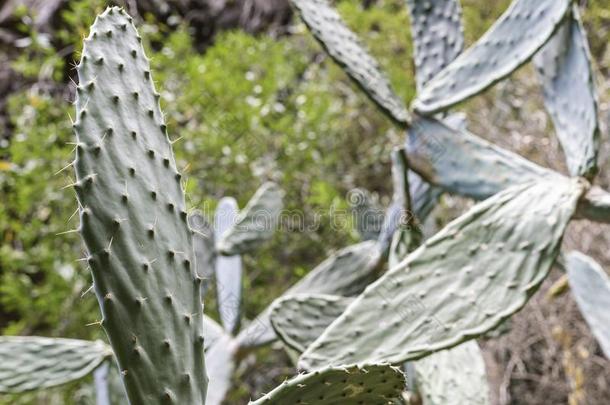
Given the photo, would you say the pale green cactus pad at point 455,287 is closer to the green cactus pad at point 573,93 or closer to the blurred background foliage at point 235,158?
the green cactus pad at point 573,93

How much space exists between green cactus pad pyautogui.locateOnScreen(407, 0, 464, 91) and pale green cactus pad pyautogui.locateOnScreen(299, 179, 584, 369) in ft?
1.32

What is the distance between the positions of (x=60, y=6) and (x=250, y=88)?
1473mm

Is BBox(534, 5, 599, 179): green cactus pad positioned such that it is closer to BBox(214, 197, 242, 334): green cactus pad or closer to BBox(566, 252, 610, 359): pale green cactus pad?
BBox(566, 252, 610, 359): pale green cactus pad

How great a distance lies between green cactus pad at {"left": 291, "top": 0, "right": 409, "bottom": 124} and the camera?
3.24 feet

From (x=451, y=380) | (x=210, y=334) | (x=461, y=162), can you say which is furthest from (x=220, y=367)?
(x=461, y=162)

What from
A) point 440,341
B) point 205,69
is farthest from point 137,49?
point 205,69

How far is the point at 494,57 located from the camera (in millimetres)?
976

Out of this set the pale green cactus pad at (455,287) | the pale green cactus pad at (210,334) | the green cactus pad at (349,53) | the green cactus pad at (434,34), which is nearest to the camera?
the pale green cactus pad at (455,287)

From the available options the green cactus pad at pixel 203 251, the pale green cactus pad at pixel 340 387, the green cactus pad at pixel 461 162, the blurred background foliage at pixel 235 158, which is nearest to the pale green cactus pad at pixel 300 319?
the green cactus pad at pixel 461 162

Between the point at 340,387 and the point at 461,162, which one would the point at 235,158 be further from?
the point at 340,387

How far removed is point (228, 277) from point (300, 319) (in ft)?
1.76

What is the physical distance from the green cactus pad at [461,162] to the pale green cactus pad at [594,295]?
193mm

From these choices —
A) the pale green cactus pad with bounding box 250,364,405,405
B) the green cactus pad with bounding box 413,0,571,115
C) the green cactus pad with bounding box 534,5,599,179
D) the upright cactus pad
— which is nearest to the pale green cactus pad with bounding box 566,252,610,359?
the green cactus pad with bounding box 534,5,599,179

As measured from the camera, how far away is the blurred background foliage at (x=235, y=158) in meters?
2.35
